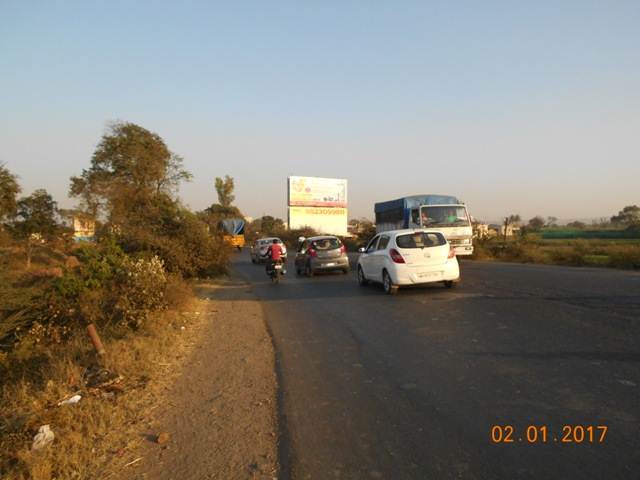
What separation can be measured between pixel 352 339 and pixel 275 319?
2.91 metres

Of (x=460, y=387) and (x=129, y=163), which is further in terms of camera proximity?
(x=129, y=163)

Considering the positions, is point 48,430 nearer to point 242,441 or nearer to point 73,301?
point 242,441

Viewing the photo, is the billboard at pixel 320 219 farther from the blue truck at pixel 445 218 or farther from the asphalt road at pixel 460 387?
the asphalt road at pixel 460 387

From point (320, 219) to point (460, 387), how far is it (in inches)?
1990

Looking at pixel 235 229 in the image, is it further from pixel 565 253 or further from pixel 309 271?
pixel 565 253

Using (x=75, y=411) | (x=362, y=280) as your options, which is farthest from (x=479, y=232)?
(x=75, y=411)

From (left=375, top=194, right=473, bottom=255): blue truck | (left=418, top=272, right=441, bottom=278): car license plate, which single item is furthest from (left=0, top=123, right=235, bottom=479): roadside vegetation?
(left=375, top=194, right=473, bottom=255): blue truck

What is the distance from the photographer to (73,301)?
1098cm

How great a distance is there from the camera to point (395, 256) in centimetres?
1177

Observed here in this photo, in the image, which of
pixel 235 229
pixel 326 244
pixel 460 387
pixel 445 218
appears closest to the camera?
pixel 460 387

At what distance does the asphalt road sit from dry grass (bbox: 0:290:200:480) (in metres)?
1.57

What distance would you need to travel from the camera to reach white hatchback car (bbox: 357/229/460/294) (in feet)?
37.9

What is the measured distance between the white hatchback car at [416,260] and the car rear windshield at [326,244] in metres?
Answer: 6.05

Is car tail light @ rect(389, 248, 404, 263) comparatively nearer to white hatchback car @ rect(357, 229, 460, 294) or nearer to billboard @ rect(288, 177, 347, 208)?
white hatchback car @ rect(357, 229, 460, 294)
